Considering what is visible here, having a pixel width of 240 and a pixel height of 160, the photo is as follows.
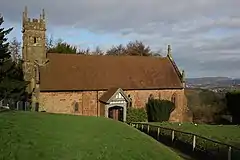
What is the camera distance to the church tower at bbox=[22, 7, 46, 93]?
4384 cm

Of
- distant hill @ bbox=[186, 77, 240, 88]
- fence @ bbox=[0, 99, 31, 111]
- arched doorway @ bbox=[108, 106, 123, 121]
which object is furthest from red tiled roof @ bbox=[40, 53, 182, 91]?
distant hill @ bbox=[186, 77, 240, 88]

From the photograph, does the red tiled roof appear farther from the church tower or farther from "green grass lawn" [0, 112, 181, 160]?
"green grass lawn" [0, 112, 181, 160]

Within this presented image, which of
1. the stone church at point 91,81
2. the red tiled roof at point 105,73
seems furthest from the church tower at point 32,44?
the red tiled roof at point 105,73

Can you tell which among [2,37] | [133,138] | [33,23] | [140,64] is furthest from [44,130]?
[140,64]

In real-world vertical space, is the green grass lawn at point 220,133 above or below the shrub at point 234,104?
below

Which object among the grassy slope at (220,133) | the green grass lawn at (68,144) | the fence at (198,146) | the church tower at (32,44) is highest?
the church tower at (32,44)

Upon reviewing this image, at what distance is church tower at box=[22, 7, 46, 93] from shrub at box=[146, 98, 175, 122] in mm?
14276

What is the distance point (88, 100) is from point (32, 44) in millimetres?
10065

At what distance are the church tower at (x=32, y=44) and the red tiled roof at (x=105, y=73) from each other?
4.77 feet

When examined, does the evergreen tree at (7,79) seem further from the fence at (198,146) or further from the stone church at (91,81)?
the fence at (198,146)

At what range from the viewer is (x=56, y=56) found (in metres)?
44.7

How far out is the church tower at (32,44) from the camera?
43.8m

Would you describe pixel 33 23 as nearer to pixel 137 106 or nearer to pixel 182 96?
pixel 137 106

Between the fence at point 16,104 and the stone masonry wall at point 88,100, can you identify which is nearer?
the fence at point 16,104
